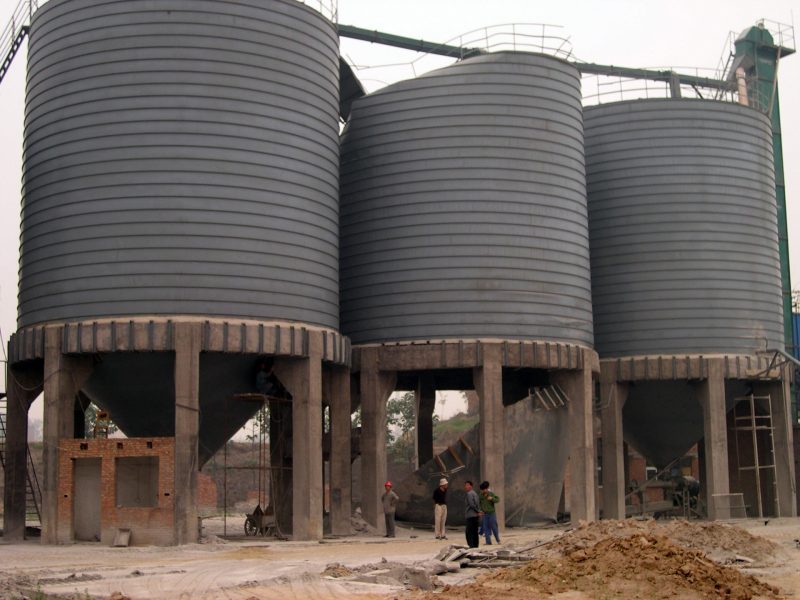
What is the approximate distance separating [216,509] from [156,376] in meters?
42.3

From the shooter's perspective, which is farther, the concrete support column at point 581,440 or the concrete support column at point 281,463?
the concrete support column at point 581,440

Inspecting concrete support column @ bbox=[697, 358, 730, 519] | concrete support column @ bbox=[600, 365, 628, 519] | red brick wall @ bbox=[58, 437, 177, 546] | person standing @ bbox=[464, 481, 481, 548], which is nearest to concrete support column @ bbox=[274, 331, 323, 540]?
red brick wall @ bbox=[58, 437, 177, 546]

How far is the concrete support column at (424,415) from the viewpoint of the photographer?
4512cm

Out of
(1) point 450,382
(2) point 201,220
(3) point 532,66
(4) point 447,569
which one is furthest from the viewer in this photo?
(1) point 450,382

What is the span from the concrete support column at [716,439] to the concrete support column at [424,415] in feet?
32.8

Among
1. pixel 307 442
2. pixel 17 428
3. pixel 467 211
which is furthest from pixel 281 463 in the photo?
pixel 467 211

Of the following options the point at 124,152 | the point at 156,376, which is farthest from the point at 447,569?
the point at 124,152

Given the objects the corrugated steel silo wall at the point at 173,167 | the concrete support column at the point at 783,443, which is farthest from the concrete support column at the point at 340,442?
the concrete support column at the point at 783,443

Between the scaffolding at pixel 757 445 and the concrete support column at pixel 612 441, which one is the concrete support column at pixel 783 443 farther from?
the concrete support column at pixel 612 441

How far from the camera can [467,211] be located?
39.2m

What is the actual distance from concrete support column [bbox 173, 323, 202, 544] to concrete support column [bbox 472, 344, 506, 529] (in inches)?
396

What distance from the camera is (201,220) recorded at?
33.0 metres

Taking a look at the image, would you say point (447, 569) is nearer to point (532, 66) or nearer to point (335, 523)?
point (335, 523)

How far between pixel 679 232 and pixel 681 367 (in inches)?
200
